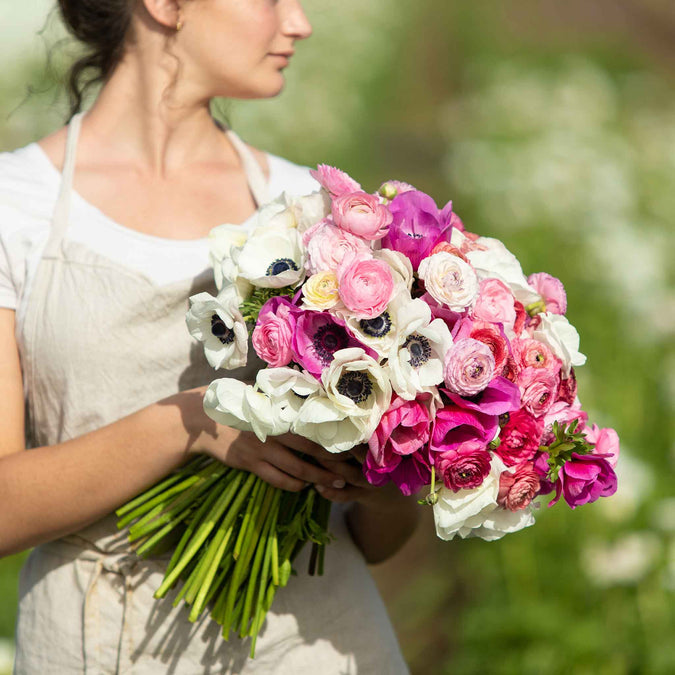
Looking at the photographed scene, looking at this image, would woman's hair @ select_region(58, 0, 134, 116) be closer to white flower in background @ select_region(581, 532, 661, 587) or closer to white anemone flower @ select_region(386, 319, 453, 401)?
white anemone flower @ select_region(386, 319, 453, 401)

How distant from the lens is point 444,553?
14.3ft

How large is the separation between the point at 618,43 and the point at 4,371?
15174mm

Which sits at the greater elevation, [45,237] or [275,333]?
[45,237]

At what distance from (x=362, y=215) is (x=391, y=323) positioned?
0.18 meters

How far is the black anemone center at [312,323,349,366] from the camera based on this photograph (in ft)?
4.75

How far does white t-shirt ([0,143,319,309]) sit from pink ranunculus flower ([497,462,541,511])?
720 millimetres

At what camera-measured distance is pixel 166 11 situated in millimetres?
1905

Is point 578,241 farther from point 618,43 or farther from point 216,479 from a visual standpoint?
point 618,43

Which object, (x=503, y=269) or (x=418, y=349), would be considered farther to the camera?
(x=503, y=269)

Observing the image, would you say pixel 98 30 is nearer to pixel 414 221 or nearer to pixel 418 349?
pixel 414 221

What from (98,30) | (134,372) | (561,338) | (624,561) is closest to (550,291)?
(561,338)

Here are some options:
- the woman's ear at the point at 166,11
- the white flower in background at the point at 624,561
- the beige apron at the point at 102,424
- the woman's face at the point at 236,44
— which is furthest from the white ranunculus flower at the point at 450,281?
the white flower in background at the point at 624,561

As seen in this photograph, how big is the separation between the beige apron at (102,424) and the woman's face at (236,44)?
13.6 inches

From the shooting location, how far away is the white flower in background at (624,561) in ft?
10.8
